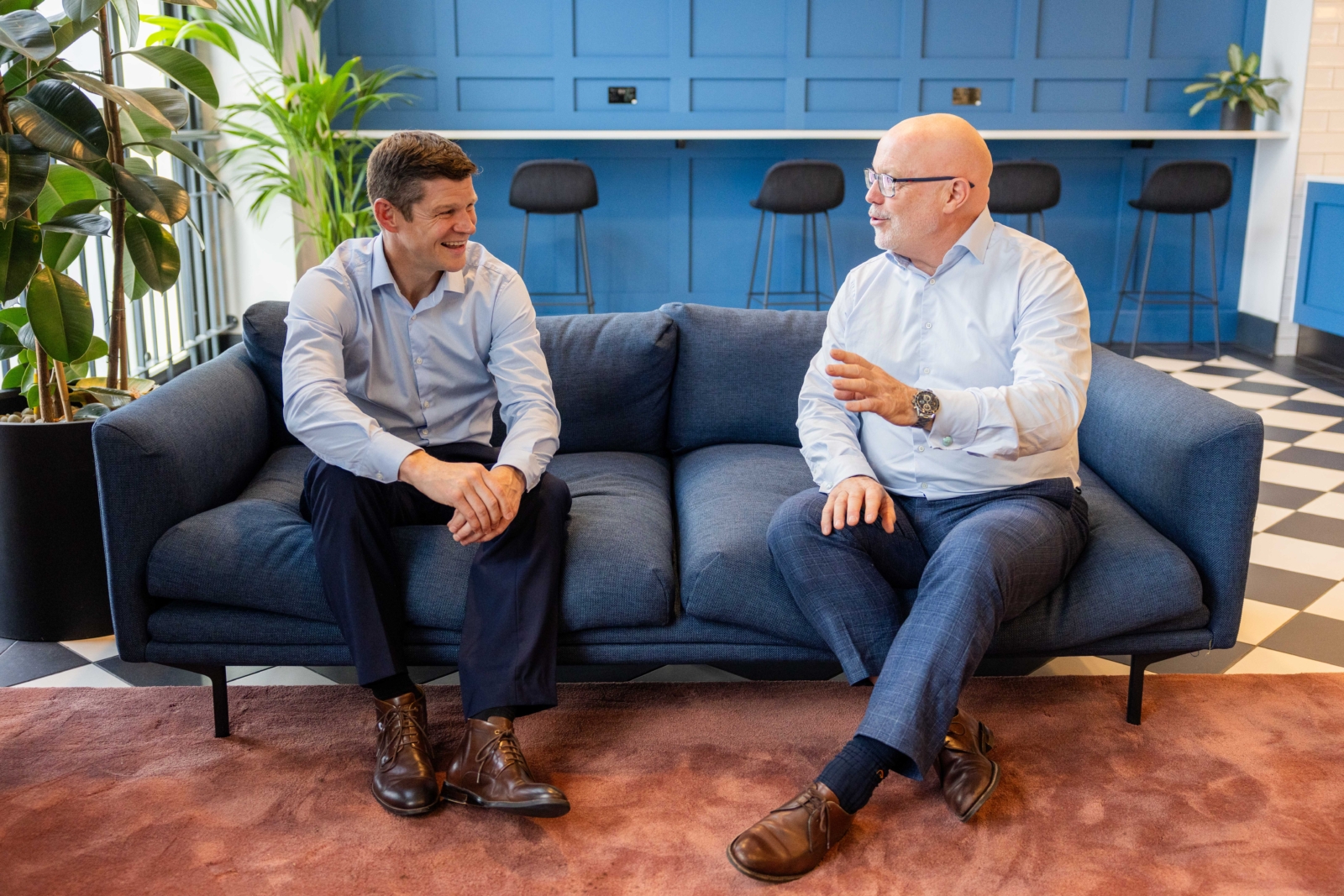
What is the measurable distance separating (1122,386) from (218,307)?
3938mm

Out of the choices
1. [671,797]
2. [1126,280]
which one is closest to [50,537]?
[671,797]

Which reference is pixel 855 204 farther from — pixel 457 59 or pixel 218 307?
pixel 218 307

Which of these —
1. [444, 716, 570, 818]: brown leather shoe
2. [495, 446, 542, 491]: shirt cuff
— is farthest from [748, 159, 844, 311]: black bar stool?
[444, 716, 570, 818]: brown leather shoe

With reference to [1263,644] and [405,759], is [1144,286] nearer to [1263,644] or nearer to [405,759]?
[1263,644]

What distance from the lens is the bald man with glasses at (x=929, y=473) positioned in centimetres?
173

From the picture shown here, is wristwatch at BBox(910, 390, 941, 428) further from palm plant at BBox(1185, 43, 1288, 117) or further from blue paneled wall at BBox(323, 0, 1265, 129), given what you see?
palm plant at BBox(1185, 43, 1288, 117)

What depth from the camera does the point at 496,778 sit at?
1823 mm

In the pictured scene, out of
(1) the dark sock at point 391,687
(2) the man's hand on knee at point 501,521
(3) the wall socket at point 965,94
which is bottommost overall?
(1) the dark sock at point 391,687

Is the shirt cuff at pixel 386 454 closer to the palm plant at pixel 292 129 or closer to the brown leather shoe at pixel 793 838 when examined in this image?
the brown leather shoe at pixel 793 838

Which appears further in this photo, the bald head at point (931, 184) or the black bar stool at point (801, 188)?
the black bar stool at point (801, 188)

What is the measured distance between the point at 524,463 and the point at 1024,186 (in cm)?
419

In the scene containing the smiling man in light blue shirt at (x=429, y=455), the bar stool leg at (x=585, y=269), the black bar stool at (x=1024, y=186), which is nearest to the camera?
the smiling man in light blue shirt at (x=429, y=455)

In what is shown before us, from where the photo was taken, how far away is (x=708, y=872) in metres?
1.68

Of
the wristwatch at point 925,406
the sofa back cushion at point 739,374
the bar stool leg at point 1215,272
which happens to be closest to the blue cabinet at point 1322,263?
the bar stool leg at point 1215,272
